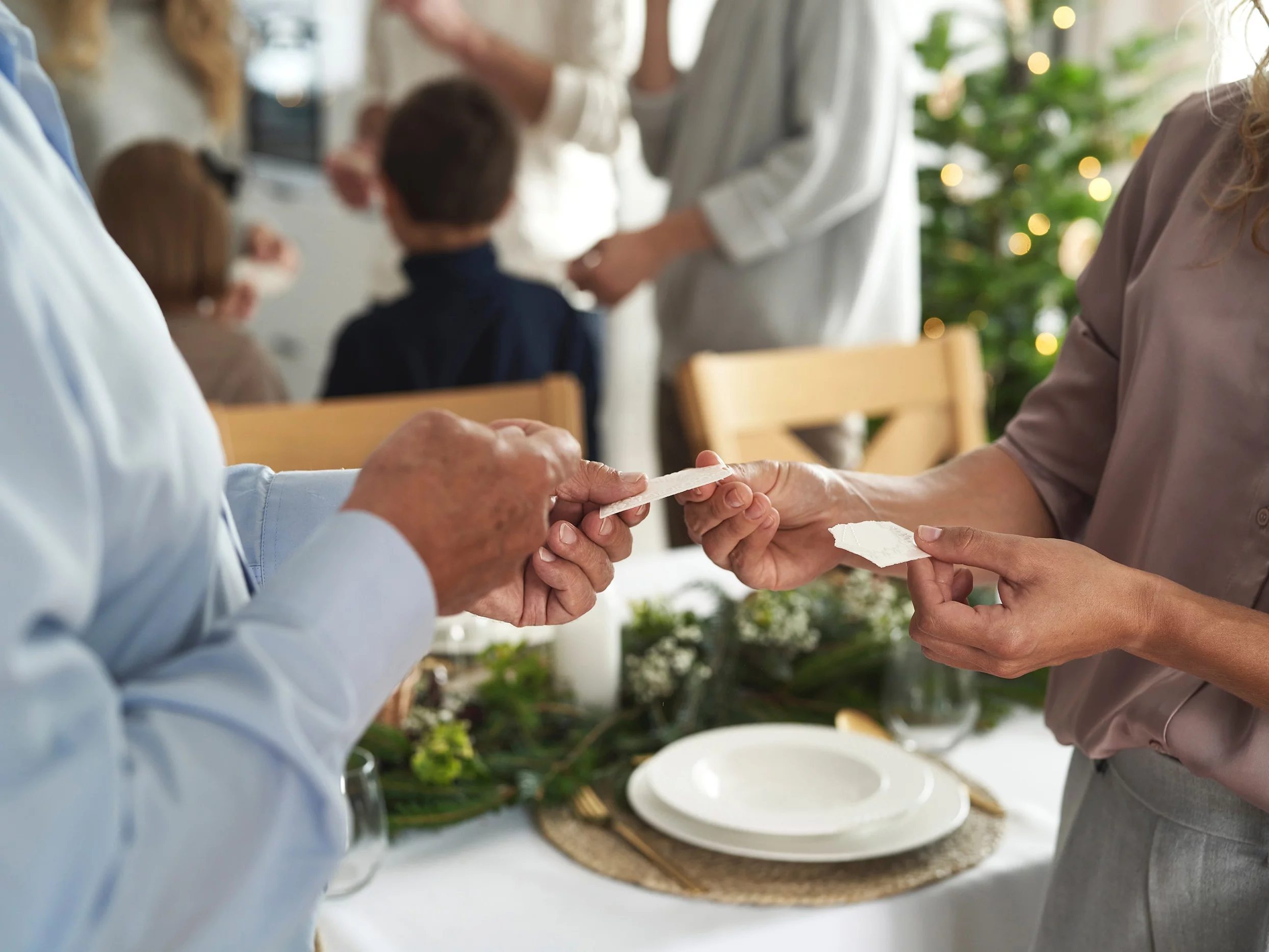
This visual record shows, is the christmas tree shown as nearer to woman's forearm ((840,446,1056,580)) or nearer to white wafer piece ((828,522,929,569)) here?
woman's forearm ((840,446,1056,580))

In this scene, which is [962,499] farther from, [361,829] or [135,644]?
[135,644]

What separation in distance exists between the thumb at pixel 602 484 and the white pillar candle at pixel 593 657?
0.25 metres

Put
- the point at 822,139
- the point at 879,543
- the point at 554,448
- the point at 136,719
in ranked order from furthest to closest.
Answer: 1. the point at 822,139
2. the point at 879,543
3. the point at 554,448
4. the point at 136,719

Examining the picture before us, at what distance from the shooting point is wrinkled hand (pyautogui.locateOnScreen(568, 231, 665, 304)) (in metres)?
1.96

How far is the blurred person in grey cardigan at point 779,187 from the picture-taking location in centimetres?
192

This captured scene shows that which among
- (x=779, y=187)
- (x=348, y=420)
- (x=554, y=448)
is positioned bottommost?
(x=348, y=420)

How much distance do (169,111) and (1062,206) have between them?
241 centimetres

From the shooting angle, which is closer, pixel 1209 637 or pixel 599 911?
pixel 1209 637

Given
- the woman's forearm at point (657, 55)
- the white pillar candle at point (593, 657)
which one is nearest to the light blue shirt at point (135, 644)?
the white pillar candle at point (593, 657)

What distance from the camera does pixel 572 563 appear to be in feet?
2.64

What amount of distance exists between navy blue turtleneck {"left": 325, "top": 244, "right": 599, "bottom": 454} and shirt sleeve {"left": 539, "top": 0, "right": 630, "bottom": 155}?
0.36 metres

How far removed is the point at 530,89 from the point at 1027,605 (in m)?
1.94

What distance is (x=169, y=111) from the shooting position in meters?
3.15

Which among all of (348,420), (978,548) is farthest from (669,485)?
(348,420)
